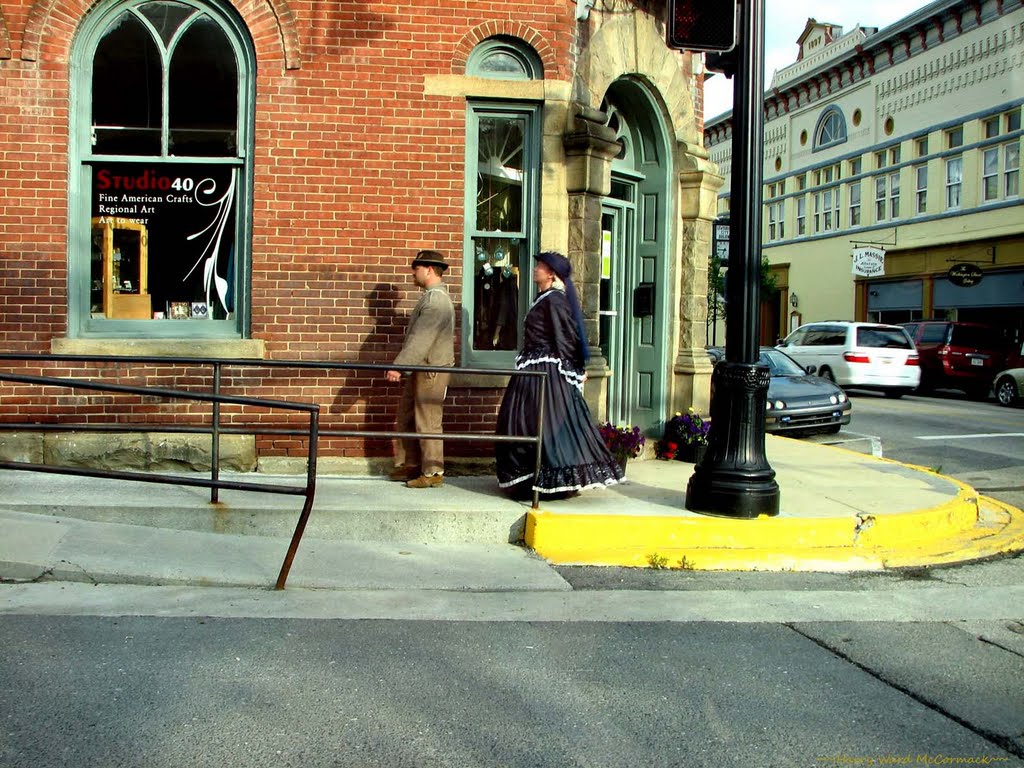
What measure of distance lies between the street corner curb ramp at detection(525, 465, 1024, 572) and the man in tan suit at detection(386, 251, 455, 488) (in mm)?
1142

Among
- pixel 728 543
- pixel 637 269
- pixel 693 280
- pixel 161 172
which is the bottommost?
pixel 728 543

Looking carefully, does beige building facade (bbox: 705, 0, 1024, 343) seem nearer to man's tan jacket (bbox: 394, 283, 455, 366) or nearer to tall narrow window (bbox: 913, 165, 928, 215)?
tall narrow window (bbox: 913, 165, 928, 215)

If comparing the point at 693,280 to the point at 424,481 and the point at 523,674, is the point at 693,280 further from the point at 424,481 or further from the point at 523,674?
the point at 523,674

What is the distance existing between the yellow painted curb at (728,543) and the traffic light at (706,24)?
3.04m

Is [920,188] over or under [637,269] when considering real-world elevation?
over

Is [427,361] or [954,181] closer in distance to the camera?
[427,361]

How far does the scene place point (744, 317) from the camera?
712cm

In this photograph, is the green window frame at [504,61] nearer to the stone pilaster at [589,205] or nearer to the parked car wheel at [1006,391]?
the stone pilaster at [589,205]

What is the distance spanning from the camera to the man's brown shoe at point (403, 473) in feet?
26.5

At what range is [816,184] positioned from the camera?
134 feet

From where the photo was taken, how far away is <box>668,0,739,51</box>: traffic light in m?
6.80

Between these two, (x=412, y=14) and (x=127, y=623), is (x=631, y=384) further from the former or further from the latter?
(x=127, y=623)

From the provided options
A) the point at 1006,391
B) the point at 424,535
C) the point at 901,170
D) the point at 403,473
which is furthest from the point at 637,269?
the point at 901,170

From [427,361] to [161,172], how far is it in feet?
8.85
